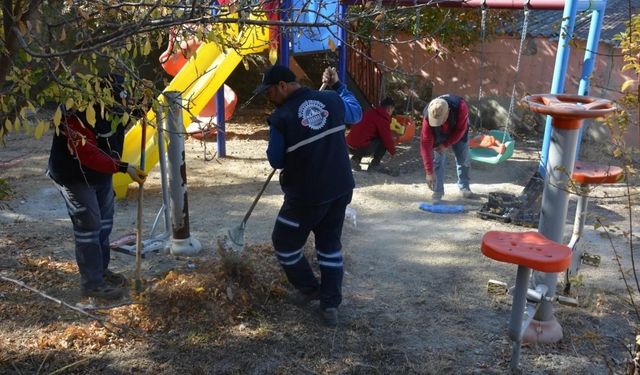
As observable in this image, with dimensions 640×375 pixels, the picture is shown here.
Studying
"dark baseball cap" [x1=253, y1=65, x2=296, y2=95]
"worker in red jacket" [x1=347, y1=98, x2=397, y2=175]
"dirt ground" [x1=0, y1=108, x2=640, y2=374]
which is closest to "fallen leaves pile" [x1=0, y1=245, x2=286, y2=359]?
"dirt ground" [x1=0, y1=108, x2=640, y2=374]

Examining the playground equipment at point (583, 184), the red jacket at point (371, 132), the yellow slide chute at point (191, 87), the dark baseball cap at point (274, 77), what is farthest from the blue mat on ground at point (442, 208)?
the dark baseball cap at point (274, 77)

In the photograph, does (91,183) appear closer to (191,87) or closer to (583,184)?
(583,184)

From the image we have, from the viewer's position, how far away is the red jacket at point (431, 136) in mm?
6734

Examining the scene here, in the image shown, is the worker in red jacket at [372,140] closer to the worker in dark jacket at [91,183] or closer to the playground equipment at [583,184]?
the playground equipment at [583,184]

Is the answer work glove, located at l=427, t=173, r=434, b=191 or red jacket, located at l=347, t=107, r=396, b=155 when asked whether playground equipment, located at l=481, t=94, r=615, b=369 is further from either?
red jacket, located at l=347, t=107, r=396, b=155

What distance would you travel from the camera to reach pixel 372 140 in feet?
27.3

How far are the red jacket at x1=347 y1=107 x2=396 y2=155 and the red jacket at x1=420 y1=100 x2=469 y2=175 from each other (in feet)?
4.86

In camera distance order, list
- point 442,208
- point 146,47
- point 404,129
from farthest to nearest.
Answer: point 404,129 → point 442,208 → point 146,47

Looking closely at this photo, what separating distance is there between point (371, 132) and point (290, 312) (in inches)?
178

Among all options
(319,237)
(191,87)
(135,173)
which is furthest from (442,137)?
(135,173)

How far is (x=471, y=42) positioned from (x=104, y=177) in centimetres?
768

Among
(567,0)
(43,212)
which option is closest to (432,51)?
(567,0)

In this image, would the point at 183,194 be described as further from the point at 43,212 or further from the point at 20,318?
the point at 43,212

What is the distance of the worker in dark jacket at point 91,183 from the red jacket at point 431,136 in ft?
11.5
